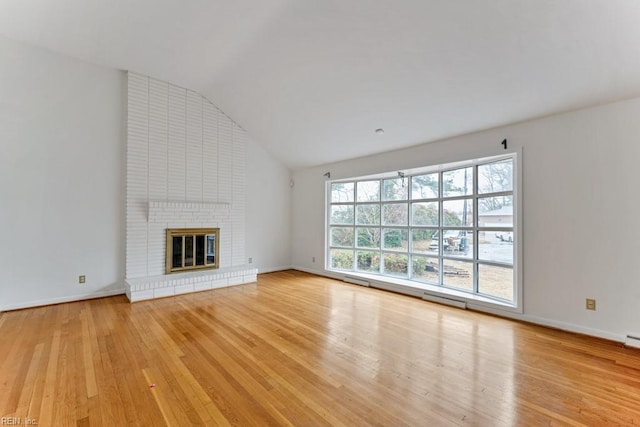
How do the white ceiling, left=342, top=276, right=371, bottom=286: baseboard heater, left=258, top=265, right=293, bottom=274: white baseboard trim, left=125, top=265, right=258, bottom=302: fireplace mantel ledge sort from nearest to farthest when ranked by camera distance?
the white ceiling → left=125, top=265, right=258, bottom=302: fireplace mantel ledge → left=342, top=276, right=371, bottom=286: baseboard heater → left=258, top=265, right=293, bottom=274: white baseboard trim

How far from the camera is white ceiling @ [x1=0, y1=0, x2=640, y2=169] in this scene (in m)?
2.52

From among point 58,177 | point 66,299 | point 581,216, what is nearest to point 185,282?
point 66,299

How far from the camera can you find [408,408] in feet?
6.11

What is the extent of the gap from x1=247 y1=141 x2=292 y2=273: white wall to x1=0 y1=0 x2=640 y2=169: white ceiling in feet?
5.93

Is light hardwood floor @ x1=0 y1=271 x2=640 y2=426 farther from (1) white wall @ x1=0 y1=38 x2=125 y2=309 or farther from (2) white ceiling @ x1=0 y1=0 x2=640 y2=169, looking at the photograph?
(2) white ceiling @ x1=0 y1=0 x2=640 y2=169

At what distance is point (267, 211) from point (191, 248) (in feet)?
6.27

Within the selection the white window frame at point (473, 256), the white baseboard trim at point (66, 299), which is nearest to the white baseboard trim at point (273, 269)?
the white window frame at point (473, 256)

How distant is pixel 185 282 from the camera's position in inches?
187

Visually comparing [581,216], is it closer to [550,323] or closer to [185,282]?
[550,323]

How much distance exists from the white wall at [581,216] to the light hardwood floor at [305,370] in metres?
0.35

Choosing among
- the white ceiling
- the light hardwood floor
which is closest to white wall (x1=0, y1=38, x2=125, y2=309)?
the white ceiling

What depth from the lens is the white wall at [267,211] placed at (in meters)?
A: 6.27

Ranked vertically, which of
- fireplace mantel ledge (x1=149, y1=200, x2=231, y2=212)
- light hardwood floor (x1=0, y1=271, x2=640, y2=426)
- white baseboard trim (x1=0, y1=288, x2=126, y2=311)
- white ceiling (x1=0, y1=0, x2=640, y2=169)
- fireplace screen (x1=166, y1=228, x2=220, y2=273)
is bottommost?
light hardwood floor (x1=0, y1=271, x2=640, y2=426)

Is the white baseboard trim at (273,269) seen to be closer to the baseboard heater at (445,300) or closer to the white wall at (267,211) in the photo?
the white wall at (267,211)
